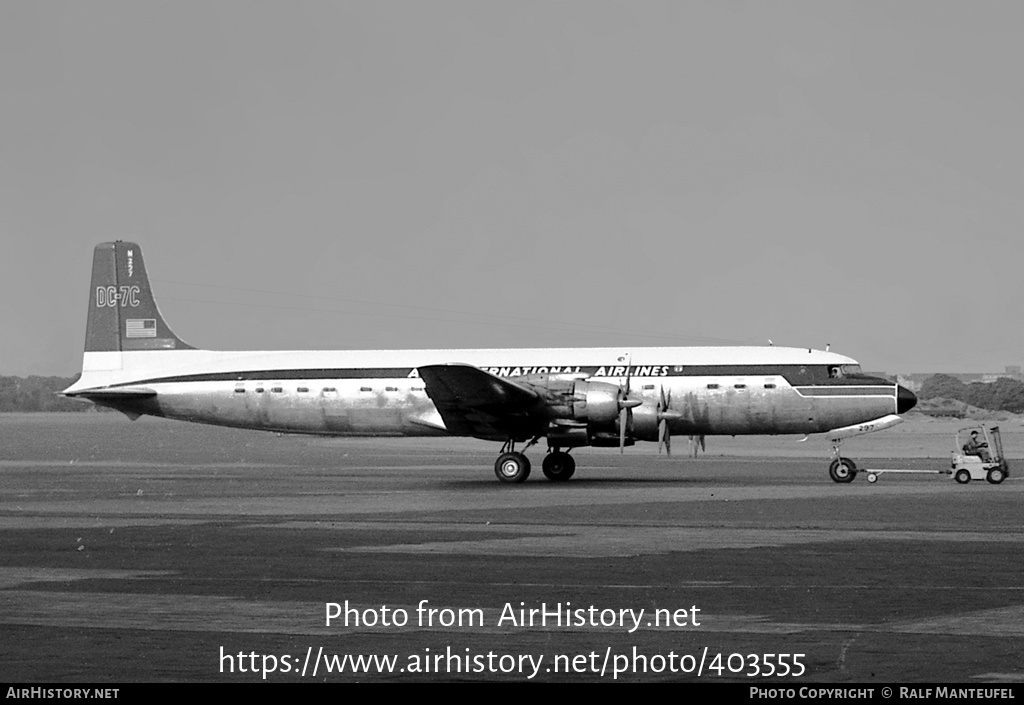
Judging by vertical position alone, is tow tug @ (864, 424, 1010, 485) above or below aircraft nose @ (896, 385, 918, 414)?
below

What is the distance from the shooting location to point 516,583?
1541cm

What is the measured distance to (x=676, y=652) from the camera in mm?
11195

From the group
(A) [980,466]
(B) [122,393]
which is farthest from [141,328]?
(A) [980,466]

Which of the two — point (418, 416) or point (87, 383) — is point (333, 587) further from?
A: point (87, 383)

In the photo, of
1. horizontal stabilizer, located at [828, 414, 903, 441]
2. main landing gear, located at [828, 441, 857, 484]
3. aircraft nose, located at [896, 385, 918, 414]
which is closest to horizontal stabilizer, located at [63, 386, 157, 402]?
main landing gear, located at [828, 441, 857, 484]

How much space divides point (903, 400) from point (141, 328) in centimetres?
2294

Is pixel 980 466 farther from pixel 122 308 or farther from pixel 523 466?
pixel 122 308

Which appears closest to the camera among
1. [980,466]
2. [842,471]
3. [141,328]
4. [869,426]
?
[980,466]

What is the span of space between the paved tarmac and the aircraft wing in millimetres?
2047

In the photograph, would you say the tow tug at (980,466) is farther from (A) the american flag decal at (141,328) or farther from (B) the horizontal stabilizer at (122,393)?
(A) the american flag decal at (141,328)

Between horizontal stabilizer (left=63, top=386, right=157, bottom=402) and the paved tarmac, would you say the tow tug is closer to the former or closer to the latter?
the paved tarmac

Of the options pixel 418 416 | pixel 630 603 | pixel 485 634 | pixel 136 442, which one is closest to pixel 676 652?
pixel 485 634

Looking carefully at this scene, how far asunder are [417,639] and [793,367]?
2623 cm

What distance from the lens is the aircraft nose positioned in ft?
120
